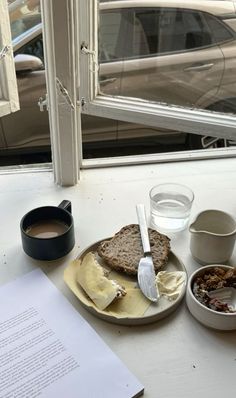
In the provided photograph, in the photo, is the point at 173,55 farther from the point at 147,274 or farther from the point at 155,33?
the point at 147,274

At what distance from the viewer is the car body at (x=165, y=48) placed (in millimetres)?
1002

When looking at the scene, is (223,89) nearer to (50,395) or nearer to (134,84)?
(134,84)

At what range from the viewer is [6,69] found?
84cm

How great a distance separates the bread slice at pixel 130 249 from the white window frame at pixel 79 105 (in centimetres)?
21

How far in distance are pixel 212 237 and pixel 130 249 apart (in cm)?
13

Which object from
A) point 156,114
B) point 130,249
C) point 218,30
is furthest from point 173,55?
point 130,249

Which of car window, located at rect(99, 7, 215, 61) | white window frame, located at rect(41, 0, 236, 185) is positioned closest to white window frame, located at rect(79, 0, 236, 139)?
white window frame, located at rect(41, 0, 236, 185)

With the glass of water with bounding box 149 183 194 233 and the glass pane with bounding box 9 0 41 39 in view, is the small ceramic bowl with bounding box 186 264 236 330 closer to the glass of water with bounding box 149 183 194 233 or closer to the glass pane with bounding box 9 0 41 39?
the glass of water with bounding box 149 183 194 233

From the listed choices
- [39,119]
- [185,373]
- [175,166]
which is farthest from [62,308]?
[39,119]

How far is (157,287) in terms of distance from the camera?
2.18ft

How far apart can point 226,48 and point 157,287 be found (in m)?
0.67

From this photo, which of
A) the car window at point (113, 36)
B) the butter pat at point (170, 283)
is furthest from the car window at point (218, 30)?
the butter pat at point (170, 283)

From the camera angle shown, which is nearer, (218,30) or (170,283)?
(170,283)

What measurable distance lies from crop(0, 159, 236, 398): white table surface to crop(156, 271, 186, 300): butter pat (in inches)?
0.9
